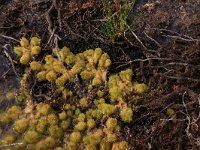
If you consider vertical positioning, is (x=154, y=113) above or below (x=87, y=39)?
below

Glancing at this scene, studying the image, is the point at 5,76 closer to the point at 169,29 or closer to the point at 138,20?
the point at 138,20

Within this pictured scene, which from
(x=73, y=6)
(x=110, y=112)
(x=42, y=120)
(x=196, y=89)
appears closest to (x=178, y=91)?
(x=196, y=89)

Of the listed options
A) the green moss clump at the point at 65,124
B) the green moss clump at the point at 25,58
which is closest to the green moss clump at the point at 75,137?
the green moss clump at the point at 65,124

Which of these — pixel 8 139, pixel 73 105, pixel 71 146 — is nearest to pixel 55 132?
pixel 71 146

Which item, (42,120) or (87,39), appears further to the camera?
(87,39)

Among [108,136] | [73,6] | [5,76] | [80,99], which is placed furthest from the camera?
[73,6]

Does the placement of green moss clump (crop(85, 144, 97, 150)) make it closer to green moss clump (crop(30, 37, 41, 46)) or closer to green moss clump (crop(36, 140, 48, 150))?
green moss clump (crop(36, 140, 48, 150))

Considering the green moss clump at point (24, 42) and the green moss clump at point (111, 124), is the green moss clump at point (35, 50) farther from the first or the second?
the green moss clump at point (111, 124)
